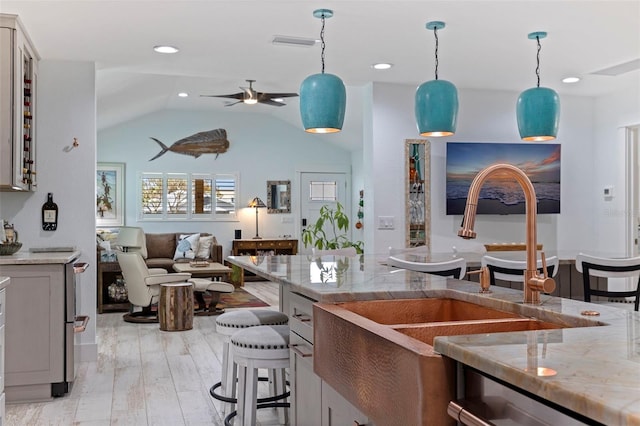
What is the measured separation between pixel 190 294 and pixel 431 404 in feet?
17.7

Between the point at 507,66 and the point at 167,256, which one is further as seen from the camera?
the point at 167,256

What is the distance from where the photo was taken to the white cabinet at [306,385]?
1925 millimetres

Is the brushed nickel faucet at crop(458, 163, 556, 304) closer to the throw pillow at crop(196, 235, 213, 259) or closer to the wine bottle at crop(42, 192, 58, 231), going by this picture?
the wine bottle at crop(42, 192, 58, 231)

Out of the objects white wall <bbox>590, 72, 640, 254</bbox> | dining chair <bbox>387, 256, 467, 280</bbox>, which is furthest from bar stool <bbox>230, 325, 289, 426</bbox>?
white wall <bbox>590, 72, 640, 254</bbox>

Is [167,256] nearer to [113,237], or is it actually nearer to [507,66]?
[113,237]

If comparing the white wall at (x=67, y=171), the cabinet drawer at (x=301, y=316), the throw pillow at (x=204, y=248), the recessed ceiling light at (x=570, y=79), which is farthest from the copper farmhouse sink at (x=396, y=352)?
the throw pillow at (x=204, y=248)

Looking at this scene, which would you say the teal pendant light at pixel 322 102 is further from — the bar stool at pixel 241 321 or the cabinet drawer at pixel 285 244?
the cabinet drawer at pixel 285 244

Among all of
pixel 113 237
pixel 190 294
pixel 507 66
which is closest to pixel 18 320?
pixel 190 294

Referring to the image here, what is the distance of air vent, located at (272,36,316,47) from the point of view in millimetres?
4172

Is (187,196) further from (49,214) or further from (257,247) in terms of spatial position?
(49,214)

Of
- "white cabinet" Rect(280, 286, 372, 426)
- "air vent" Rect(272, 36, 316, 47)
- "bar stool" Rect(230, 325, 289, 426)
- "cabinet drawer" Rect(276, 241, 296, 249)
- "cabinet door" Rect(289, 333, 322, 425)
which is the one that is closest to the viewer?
"white cabinet" Rect(280, 286, 372, 426)

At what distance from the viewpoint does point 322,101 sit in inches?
111

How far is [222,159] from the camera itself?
427 inches

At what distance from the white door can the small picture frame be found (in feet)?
10.3
